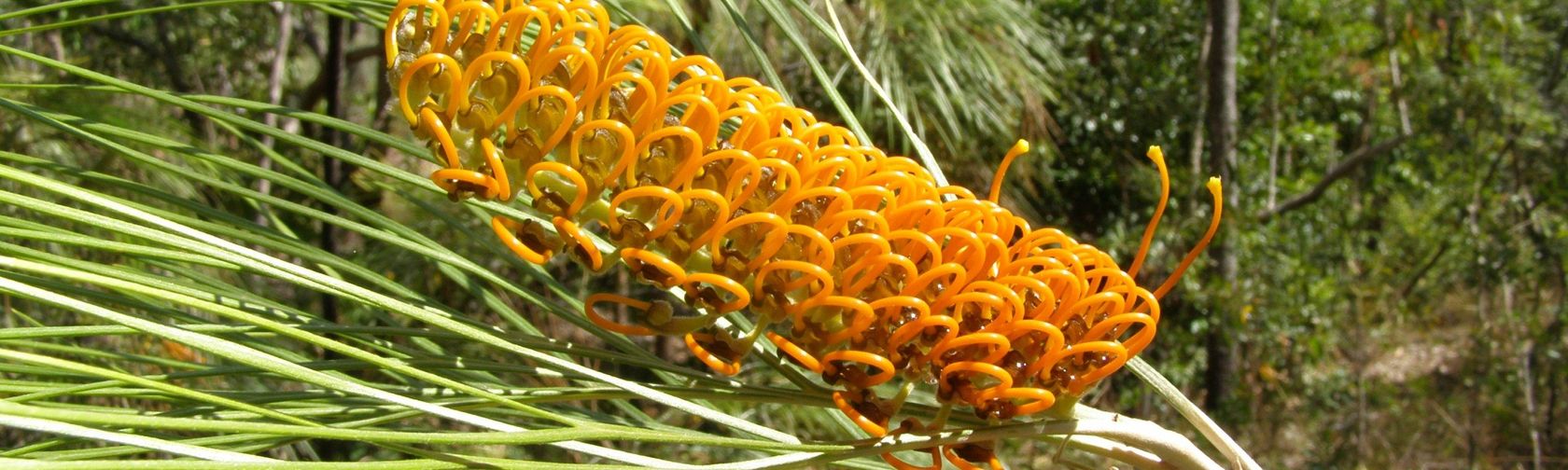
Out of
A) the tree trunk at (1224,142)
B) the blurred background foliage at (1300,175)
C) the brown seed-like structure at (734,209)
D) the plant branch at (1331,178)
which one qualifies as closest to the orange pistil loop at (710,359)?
the brown seed-like structure at (734,209)

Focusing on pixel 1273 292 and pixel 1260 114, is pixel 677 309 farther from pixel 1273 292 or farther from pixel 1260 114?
pixel 1260 114

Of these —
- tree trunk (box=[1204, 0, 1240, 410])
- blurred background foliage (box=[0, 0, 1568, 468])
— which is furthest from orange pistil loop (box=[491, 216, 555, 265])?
tree trunk (box=[1204, 0, 1240, 410])

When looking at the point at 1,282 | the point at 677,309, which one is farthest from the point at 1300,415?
the point at 1,282

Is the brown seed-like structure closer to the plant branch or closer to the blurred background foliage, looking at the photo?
the blurred background foliage

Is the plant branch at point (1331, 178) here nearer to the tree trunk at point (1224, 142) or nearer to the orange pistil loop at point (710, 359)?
the tree trunk at point (1224, 142)

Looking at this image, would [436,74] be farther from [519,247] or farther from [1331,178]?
[1331,178]
